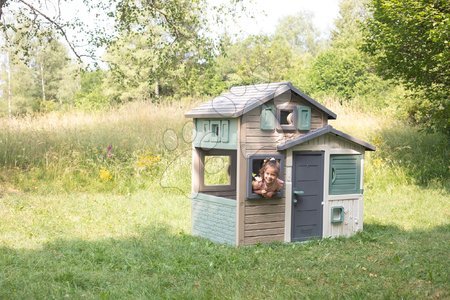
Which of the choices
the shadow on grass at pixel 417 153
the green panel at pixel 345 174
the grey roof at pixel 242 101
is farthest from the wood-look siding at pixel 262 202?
the shadow on grass at pixel 417 153

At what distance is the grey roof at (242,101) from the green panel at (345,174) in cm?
63

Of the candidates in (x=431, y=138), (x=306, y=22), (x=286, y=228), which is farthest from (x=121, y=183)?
(x=306, y=22)

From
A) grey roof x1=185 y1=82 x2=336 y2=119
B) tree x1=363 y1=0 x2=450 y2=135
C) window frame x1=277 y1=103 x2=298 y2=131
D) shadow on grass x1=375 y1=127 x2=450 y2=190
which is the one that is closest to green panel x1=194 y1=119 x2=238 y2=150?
grey roof x1=185 y1=82 x2=336 y2=119

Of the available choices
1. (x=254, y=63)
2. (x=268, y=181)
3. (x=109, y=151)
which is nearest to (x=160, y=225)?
(x=268, y=181)

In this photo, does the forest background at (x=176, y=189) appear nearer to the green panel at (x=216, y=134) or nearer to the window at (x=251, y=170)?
the window at (x=251, y=170)

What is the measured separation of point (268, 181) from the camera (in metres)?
7.37

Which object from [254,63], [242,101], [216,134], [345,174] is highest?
[254,63]

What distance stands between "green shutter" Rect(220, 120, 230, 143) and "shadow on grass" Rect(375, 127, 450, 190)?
25.6ft

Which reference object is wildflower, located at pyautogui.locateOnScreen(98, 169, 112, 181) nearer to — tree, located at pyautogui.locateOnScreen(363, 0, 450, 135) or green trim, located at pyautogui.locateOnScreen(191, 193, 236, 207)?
green trim, located at pyautogui.locateOnScreen(191, 193, 236, 207)

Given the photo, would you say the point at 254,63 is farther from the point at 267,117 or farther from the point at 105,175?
the point at 267,117

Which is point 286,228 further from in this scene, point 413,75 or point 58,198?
point 413,75

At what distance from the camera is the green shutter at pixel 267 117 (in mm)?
7535

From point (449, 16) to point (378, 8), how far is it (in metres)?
3.13

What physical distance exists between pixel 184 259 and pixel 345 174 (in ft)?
9.30
